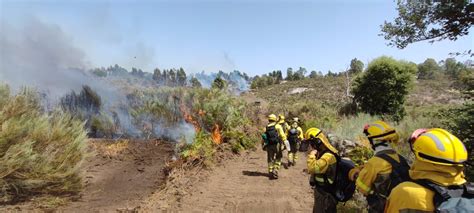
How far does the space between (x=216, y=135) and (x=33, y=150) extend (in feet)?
24.1

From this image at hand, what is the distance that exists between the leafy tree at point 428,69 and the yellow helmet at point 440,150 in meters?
52.0

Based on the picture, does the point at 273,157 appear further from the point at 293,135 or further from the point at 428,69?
the point at 428,69

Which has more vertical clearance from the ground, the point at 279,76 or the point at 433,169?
the point at 279,76

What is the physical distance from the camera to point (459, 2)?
586cm

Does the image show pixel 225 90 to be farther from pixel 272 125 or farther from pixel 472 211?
pixel 472 211

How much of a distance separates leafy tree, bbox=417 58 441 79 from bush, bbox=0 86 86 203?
49.3 m

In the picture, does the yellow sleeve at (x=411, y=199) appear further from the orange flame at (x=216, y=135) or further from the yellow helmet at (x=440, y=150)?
the orange flame at (x=216, y=135)

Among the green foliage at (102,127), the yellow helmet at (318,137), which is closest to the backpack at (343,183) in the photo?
the yellow helmet at (318,137)

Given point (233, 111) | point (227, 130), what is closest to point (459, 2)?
point (227, 130)

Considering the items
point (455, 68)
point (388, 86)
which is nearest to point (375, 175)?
point (388, 86)

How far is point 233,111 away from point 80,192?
8.81 meters

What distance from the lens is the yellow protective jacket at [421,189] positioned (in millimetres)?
2469

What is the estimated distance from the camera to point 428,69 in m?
56.6

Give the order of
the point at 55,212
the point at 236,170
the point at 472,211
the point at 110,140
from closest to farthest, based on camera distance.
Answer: the point at 472,211, the point at 55,212, the point at 236,170, the point at 110,140
